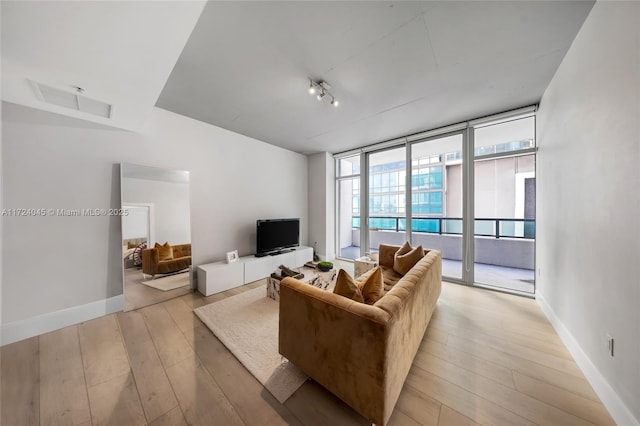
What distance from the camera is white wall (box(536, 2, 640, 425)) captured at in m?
1.18

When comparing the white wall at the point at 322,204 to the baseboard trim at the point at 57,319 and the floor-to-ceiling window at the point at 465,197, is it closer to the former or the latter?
the floor-to-ceiling window at the point at 465,197

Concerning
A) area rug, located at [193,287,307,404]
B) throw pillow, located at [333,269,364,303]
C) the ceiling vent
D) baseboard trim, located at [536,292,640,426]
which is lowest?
area rug, located at [193,287,307,404]

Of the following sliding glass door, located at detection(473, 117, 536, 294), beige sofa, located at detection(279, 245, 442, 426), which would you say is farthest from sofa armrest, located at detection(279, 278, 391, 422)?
sliding glass door, located at detection(473, 117, 536, 294)

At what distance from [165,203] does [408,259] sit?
11.9 feet

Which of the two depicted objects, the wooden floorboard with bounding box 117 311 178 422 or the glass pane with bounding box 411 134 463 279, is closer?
the wooden floorboard with bounding box 117 311 178 422

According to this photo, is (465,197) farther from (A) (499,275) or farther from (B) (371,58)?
(B) (371,58)

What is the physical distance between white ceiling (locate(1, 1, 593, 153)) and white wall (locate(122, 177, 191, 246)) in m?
0.81

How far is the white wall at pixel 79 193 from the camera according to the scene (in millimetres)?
2025

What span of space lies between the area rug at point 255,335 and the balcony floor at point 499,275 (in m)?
3.32

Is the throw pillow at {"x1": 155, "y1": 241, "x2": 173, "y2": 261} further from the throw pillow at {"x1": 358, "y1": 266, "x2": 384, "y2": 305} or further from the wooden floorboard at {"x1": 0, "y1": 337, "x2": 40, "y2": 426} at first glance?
the throw pillow at {"x1": 358, "y1": 266, "x2": 384, "y2": 305}

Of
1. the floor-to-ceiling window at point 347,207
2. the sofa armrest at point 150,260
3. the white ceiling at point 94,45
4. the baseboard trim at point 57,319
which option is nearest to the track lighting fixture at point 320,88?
the white ceiling at point 94,45

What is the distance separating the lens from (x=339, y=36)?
169cm

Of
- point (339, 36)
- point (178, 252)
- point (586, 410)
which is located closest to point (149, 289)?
point (178, 252)

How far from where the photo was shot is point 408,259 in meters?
2.75
